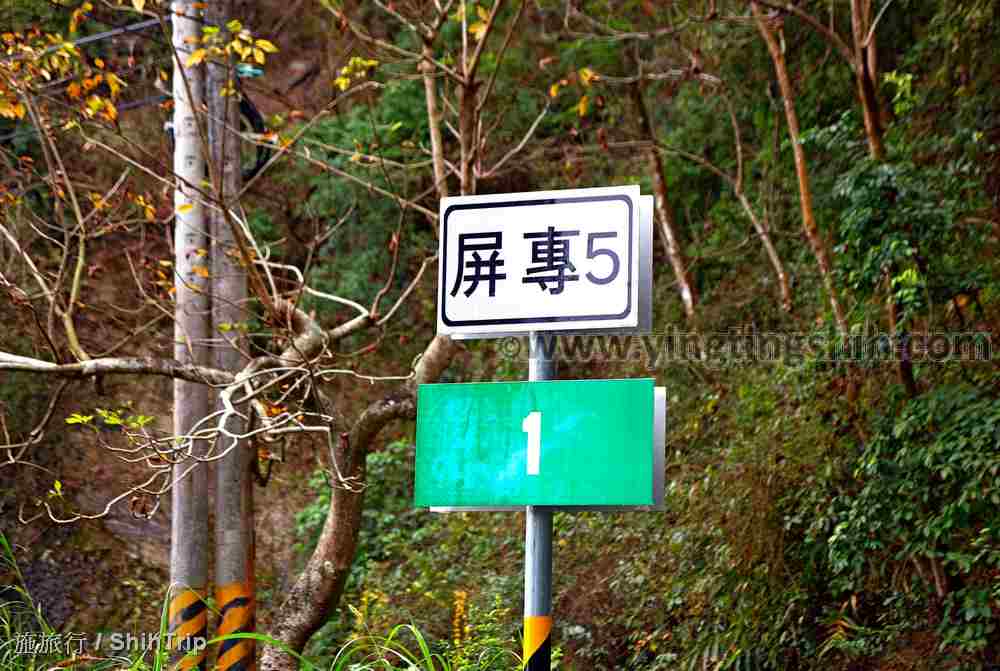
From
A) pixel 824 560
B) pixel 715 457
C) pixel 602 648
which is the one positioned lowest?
pixel 602 648

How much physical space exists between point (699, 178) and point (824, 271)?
382 centimetres

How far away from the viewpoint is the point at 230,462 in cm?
881

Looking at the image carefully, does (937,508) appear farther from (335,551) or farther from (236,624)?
(236,624)

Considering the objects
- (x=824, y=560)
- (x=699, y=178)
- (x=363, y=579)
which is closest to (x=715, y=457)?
(x=824, y=560)

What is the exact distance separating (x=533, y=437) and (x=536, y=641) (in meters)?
0.62

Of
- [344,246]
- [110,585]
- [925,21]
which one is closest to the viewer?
[925,21]

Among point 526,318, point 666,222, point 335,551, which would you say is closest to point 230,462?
point 335,551

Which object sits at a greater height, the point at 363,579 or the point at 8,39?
the point at 8,39

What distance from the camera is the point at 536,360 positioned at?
3922mm

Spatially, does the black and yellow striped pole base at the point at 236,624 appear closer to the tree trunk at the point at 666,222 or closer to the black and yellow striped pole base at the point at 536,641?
the black and yellow striped pole base at the point at 536,641

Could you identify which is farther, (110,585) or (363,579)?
(110,585)

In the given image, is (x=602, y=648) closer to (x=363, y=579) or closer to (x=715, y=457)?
(x=715, y=457)

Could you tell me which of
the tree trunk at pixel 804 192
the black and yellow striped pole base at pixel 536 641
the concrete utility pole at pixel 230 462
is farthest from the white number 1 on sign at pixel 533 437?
the tree trunk at pixel 804 192

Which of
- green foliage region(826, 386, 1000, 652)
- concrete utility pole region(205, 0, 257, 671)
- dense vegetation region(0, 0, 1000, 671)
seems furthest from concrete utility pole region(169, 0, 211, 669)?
green foliage region(826, 386, 1000, 652)
